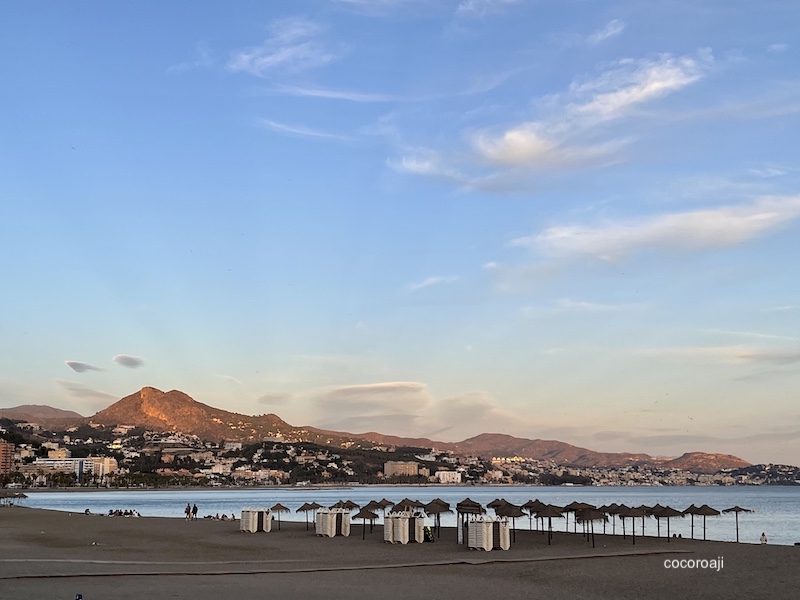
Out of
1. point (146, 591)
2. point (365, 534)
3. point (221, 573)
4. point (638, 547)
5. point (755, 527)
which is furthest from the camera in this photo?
point (755, 527)

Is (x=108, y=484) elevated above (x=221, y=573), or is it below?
below

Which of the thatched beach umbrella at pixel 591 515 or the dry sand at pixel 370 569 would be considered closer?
the dry sand at pixel 370 569

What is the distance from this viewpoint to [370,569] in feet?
70.3

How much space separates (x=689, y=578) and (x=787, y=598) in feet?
11.1

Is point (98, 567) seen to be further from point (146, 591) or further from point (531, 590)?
point (531, 590)

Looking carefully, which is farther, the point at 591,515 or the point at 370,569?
the point at 591,515

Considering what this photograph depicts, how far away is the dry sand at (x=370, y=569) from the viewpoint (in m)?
16.8

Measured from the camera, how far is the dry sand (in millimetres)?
16844

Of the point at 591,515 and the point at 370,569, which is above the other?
the point at 591,515

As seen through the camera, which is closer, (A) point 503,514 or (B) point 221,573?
(B) point 221,573

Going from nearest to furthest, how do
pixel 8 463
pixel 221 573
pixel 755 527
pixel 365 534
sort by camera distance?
pixel 221 573
pixel 365 534
pixel 755 527
pixel 8 463

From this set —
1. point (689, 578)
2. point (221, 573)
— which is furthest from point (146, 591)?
point (689, 578)

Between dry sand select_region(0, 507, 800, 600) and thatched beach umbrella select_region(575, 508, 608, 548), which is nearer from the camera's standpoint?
dry sand select_region(0, 507, 800, 600)

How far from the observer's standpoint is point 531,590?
17938 mm
